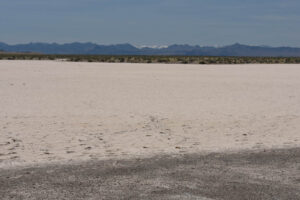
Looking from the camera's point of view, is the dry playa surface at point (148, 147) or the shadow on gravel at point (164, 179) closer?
the shadow on gravel at point (164, 179)

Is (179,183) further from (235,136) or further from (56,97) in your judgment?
(56,97)

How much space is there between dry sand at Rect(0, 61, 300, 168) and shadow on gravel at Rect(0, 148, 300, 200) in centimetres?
68

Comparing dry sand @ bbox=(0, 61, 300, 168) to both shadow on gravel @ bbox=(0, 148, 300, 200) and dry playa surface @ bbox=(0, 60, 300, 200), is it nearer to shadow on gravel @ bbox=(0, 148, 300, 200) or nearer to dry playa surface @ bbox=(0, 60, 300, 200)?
dry playa surface @ bbox=(0, 60, 300, 200)

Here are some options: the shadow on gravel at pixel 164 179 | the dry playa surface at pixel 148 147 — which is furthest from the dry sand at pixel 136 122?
the shadow on gravel at pixel 164 179

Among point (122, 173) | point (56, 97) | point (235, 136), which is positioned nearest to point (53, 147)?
point (122, 173)

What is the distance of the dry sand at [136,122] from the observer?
7805 millimetres

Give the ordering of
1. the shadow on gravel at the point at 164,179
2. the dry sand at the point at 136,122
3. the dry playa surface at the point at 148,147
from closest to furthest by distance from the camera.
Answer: the shadow on gravel at the point at 164,179 < the dry playa surface at the point at 148,147 < the dry sand at the point at 136,122

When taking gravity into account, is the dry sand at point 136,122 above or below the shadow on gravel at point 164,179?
below

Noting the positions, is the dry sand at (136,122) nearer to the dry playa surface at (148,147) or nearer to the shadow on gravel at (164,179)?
the dry playa surface at (148,147)

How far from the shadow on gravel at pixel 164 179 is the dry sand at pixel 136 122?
2.23 feet

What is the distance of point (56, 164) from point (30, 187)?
3.89ft

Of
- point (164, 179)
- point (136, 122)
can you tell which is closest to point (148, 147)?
point (164, 179)

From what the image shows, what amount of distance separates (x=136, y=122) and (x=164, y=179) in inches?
213

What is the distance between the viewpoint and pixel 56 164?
6.50 metres
